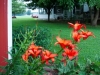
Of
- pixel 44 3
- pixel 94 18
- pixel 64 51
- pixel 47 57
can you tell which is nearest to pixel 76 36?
pixel 64 51

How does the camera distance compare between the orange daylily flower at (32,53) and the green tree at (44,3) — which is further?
the green tree at (44,3)

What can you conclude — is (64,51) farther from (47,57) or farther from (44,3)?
(44,3)

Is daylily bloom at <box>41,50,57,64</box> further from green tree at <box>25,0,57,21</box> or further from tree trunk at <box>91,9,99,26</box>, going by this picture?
tree trunk at <box>91,9,99,26</box>

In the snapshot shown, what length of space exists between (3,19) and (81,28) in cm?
224

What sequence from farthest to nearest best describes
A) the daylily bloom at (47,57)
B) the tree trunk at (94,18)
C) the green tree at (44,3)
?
the tree trunk at (94,18) < the green tree at (44,3) < the daylily bloom at (47,57)

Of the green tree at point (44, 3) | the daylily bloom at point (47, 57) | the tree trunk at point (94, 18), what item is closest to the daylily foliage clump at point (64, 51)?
the daylily bloom at point (47, 57)

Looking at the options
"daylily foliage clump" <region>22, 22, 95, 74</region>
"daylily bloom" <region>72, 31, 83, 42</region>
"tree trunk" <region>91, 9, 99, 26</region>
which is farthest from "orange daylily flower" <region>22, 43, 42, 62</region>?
"tree trunk" <region>91, 9, 99, 26</region>

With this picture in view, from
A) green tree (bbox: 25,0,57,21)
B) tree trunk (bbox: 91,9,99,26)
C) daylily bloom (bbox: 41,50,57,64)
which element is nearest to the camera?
daylily bloom (bbox: 41,50,57,64)

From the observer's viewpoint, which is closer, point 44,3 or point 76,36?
point 76,36

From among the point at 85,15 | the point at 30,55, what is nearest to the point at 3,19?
the point at 30,55

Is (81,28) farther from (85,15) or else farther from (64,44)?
(85,15)

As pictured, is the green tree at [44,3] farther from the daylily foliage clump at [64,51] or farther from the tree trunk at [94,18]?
the daylily foliage clump at [64,51]

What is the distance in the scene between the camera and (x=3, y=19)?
418 cm

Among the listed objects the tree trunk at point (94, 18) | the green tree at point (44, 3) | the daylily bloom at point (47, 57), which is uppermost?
the green tree at point (44, 3)
